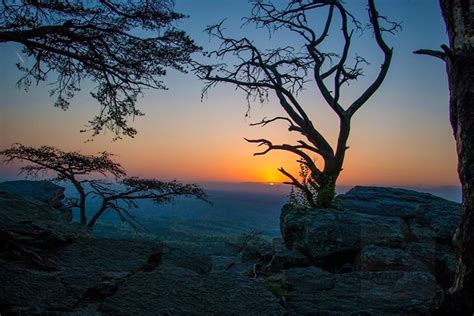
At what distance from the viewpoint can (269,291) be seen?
12.4ft

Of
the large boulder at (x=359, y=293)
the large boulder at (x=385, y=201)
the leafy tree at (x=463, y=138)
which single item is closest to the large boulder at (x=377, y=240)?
the large boulder at (x=385, y=201)

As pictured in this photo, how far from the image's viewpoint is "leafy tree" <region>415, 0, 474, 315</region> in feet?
9.99

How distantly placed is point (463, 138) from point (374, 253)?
2781mm

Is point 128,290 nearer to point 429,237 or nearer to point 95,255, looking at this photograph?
point 95,255

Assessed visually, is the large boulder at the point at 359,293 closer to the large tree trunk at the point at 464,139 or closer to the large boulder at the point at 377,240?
the large tree trunk at the point at 464,139

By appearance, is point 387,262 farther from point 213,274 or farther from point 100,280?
point 100,280

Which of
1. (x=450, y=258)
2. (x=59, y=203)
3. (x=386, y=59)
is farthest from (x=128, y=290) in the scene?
(x=59, y=203)

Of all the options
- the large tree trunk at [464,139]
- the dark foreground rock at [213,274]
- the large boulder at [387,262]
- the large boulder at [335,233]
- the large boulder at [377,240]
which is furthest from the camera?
the large boulder at [335,233]

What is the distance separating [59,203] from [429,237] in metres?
13.2

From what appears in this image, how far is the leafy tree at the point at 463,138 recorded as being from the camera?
9.99ft

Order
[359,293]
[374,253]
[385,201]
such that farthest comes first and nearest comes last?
[385,201] → [374,253] → [359,293]

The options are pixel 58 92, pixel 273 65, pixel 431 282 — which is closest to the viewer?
pixel 431 282

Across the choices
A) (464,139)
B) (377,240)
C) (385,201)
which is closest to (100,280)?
(464,139)

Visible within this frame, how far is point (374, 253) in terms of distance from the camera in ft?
17.5
